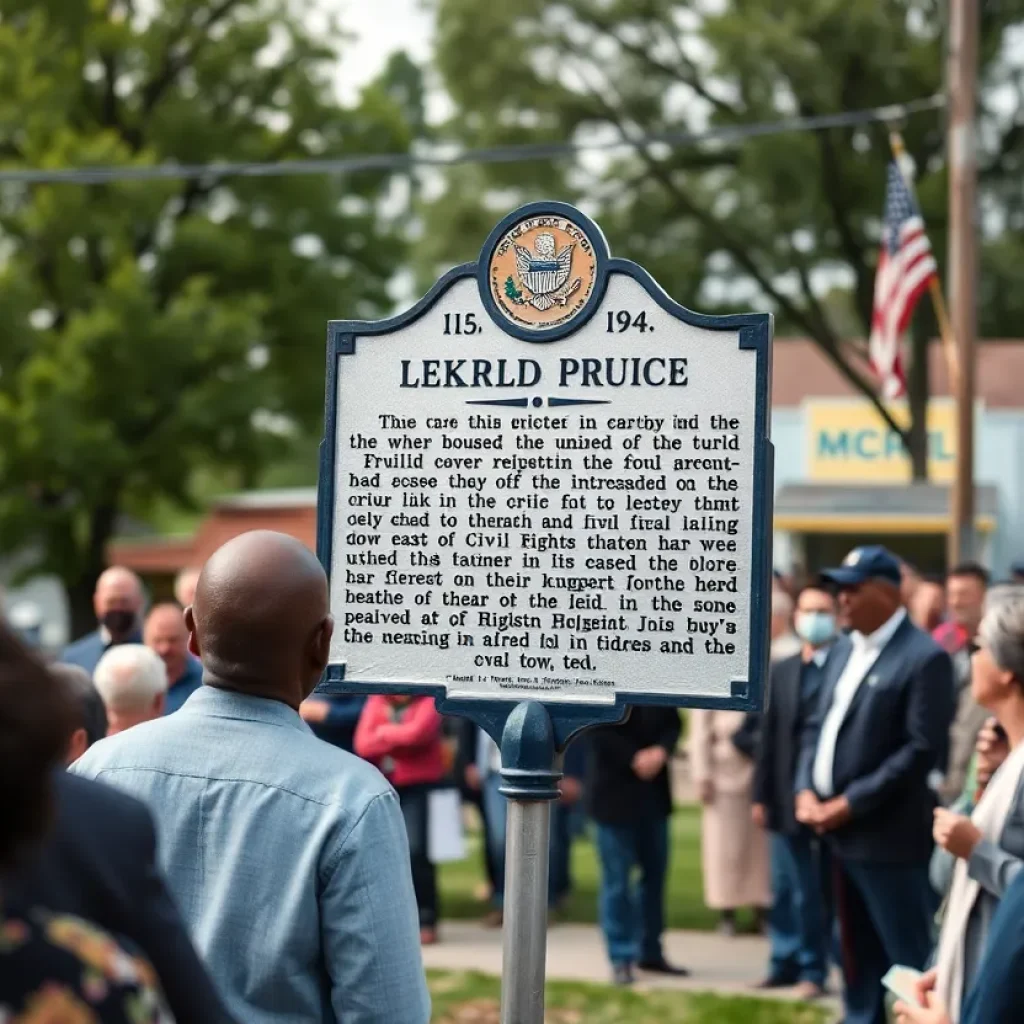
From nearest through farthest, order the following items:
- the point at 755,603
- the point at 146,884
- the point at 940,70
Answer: the point at 146,884
the point at 755,603
the point at 940,70

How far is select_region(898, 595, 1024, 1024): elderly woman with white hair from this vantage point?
404 cm

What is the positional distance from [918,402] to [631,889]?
16.5m

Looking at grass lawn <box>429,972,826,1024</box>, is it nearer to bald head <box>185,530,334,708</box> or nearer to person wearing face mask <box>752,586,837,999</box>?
person wearing face mask <box>752,586,837,999</box>

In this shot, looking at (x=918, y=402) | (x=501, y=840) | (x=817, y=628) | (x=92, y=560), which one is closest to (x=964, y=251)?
(x=501, y=840)

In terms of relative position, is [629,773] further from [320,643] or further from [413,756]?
[320,643]

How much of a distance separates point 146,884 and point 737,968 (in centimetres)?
810

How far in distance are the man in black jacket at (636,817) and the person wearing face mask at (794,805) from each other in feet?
1.66

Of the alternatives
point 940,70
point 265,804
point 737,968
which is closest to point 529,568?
point 265,804

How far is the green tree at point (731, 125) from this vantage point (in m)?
25.3

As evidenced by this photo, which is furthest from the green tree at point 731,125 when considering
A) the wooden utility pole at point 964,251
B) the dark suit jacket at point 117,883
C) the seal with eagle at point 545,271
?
the dark suit jacket at point 117,883

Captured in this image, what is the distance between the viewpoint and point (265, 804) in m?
3.01

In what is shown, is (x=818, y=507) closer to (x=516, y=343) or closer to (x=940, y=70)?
(x=940, y=70)

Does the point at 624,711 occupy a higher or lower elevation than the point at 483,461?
lower

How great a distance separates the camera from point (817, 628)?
9141 millimetres
